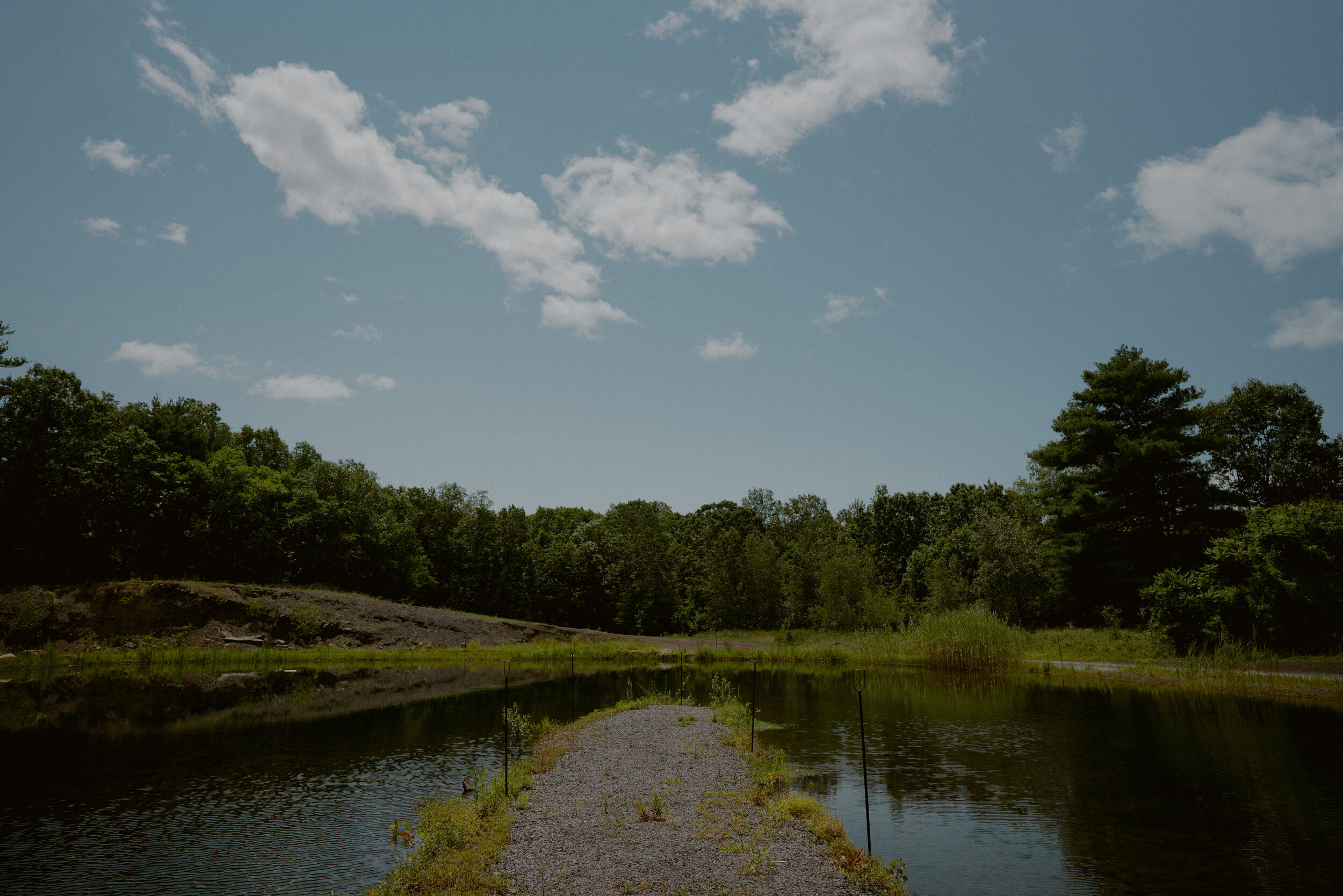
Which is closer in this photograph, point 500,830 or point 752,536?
point 500,830

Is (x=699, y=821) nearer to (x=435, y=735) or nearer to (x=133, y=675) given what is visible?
(x=435, y=735)

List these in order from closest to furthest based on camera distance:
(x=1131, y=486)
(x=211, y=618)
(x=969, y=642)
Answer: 1. (x=969, y=642)
2. (x=211, y=618)
3. (x=1131, y=486)

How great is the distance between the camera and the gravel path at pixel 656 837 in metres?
9.79

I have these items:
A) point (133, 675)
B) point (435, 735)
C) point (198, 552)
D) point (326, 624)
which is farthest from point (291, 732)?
point (198, 552)

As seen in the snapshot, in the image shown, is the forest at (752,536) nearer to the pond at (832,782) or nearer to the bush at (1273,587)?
the bush at (1273,587)

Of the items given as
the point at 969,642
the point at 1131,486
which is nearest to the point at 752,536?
the point at 1131,486

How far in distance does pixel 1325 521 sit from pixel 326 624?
59880 mm

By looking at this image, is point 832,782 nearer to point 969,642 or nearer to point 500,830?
point 500,830

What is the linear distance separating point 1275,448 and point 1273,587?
3653 cm

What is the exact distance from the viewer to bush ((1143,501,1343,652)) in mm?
33312

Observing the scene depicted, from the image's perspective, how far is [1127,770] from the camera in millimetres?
18047

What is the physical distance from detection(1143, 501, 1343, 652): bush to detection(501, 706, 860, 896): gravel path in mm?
32394

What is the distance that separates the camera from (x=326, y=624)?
161 feet

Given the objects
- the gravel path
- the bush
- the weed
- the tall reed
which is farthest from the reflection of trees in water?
the weed
